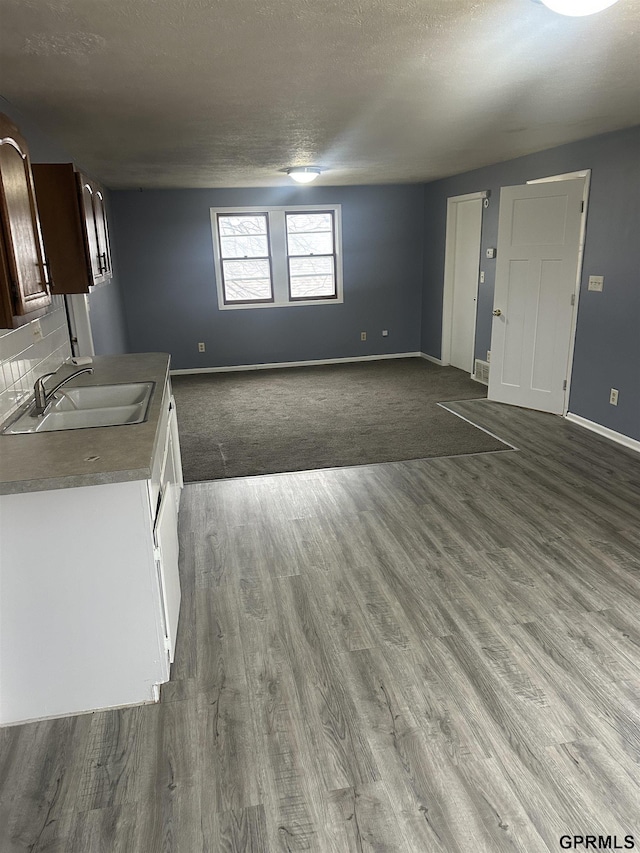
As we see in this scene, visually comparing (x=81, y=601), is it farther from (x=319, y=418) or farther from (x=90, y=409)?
(x=319, y=418)

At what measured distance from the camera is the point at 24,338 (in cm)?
292

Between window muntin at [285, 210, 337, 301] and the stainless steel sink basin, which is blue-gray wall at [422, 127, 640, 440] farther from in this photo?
the stainless steel sink basin

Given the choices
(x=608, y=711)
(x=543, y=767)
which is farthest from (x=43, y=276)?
(x=608, y=711)

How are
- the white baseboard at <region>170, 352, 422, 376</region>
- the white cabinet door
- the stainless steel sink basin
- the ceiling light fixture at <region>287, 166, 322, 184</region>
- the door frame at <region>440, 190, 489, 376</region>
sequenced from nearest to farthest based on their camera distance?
the white cabinet door → the stainless steel sink basin → the ceiling light fixture at <region>287, 166, 322, 184</region> → the door frame at <region>440, 190, 489, 376</region> → the white baseboard at <region>170, 352, 422, 376</region>

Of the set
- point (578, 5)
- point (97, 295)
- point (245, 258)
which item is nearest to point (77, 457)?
point (578, 5)

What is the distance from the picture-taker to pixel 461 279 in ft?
24.2

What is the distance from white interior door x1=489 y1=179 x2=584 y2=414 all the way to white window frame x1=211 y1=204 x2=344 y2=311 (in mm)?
2841

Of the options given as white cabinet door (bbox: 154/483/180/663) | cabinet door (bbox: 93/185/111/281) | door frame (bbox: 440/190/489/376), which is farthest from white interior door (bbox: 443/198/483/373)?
white cabinet door (bbox: 154/483/180/663)

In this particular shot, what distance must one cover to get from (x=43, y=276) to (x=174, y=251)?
5.45 meters

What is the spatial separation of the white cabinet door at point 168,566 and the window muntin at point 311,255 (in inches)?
234

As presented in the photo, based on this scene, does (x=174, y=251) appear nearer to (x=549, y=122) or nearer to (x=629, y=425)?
(x=549, y=122)

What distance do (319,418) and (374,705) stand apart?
3720 mm

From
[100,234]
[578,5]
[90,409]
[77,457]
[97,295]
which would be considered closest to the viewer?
[578,5]

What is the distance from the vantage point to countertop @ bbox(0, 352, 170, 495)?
1.89m
